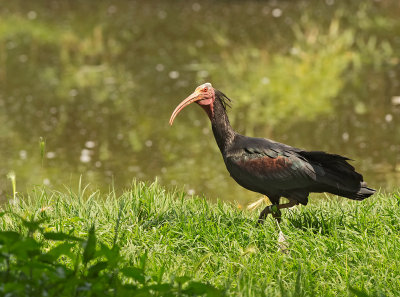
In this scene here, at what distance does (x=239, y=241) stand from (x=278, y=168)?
57 cm

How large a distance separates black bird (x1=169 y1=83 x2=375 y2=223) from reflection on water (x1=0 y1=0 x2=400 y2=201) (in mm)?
2155

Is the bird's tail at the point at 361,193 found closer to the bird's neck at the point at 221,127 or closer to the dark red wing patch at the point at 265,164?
the dark red wing patch at the point at 265,164

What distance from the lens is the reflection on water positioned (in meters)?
8.24

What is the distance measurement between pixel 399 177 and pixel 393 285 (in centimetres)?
352

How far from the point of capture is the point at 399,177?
755 centimetres

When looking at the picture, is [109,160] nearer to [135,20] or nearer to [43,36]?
[43,36]

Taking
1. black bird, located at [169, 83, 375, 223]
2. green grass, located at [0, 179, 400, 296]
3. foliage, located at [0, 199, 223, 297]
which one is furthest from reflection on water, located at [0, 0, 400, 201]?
foliage, located at [0, 199, 223, 297]

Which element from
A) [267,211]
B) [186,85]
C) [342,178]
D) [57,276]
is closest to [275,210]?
[267,211]

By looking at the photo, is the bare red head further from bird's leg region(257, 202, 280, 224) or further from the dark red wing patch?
bird's leg region(257, 202, 280, 224)

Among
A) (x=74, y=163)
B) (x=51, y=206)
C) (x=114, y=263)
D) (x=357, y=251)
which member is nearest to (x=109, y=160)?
(x=74, y=163)

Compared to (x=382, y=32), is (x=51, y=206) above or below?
below

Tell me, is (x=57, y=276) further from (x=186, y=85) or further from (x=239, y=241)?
(x=186, y=85)

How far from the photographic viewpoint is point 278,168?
4.96m

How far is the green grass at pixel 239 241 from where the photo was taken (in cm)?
423
